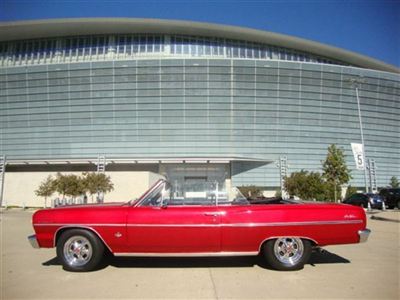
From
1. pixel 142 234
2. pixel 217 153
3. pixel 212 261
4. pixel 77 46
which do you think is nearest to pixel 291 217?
pixel 212 261

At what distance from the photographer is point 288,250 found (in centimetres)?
573

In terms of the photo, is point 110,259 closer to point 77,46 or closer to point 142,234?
point 142,234

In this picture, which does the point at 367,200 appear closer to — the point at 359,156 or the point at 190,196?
the point at 359,156

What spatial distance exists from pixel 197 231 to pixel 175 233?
1.11ft

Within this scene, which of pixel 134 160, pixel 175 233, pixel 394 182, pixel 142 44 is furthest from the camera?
pixel 142 44

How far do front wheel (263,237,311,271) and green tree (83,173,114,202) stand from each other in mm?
35743

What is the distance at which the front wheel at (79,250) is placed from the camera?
5.66 meters

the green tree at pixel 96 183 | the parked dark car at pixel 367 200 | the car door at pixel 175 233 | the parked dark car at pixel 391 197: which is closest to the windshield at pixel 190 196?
the car door at pixel 175 233

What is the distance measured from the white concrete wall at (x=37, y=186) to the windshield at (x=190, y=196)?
39468 millimetres

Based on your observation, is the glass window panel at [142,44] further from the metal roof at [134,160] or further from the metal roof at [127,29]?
the metal roof at [134,160]

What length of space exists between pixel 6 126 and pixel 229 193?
63146mm

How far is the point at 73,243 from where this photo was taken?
5.78 meters

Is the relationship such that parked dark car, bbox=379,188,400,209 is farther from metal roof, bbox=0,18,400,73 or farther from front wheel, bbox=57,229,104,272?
metal roof, bbox=0,18,400,73

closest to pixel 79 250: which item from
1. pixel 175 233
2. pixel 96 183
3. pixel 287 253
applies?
pixel 175 233
